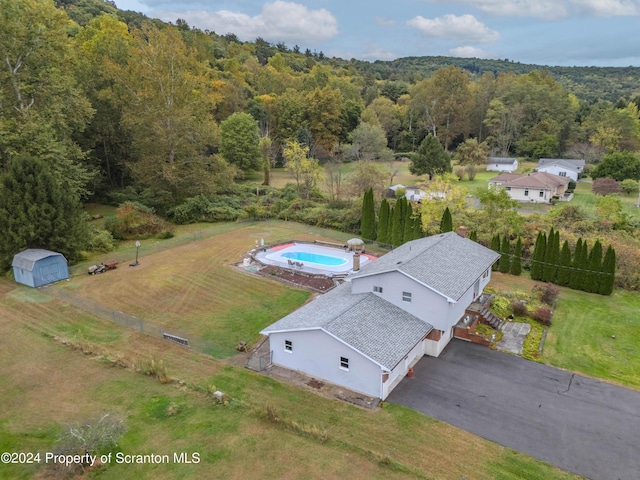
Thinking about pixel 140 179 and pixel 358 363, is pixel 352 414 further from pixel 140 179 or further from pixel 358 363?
pixel 140 179

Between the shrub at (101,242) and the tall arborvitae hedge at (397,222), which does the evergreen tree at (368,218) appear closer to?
the tall arborvitae hedge at (397,222)

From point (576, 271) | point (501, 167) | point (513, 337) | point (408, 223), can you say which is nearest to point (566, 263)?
point (576, 271)

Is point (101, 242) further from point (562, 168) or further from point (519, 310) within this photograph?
point (562, 168)

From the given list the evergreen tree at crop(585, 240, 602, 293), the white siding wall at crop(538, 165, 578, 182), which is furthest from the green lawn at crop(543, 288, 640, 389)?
the white siding wall at crop(538, 165, 578, 182)

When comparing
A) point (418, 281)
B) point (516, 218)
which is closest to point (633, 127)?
point (516, 218)

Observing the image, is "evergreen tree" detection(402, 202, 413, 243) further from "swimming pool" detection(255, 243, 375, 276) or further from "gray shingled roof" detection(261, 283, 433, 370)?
"gray shingled roof" detection(261, 283, 433, 370)

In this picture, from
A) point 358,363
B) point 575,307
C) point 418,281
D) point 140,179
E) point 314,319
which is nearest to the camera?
point 358,363

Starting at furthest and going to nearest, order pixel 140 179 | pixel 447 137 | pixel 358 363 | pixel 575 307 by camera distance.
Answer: pixel 447 137 < pixel 140 179 < pixel 575 307 < pixel 358 363
